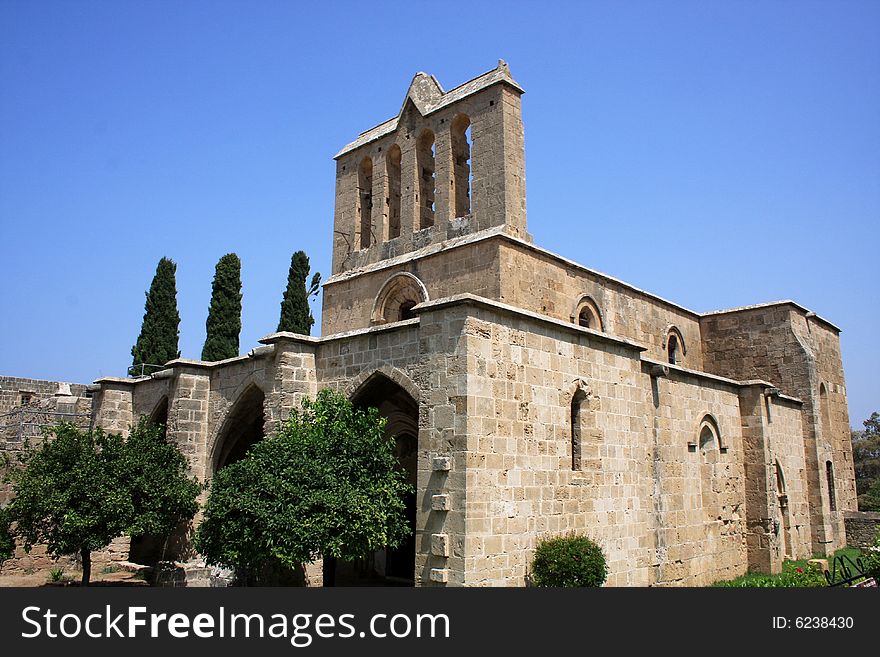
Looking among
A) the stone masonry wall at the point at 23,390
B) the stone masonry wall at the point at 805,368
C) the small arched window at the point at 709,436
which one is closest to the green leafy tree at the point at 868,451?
the stone masonry wall at the point at 805,368

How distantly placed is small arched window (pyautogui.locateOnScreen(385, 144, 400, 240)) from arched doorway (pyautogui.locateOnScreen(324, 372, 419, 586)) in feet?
16.7

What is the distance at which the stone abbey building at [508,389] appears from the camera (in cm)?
937

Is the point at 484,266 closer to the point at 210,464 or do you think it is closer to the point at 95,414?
the point at 210,464

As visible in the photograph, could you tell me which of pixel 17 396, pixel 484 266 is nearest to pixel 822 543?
pixel 484 266

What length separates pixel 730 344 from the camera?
21438mm

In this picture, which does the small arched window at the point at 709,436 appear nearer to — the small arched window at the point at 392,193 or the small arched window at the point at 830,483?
the small arched window at the point at 830,483

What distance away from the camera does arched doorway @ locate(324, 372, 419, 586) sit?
12653 mm

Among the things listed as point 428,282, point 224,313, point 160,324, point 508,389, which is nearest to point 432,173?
point 428,282

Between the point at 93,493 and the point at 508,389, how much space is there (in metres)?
7.73

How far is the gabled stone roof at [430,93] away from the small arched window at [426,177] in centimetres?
64

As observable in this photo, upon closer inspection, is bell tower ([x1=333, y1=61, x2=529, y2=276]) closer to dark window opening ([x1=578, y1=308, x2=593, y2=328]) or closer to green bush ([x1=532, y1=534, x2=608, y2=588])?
dark window opening ([x1=578, y1=308, x2=593, y2=328])

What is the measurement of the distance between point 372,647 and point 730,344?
1819cm

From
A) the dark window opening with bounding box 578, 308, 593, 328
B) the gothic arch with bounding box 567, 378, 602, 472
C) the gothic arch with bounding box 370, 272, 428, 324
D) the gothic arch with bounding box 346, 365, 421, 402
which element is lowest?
the gothic arch with bounding box 567, 378, 602, 472

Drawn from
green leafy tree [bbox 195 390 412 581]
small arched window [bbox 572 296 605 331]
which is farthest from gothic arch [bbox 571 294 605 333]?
green leafy tree [bbox 195 390 412 581]
